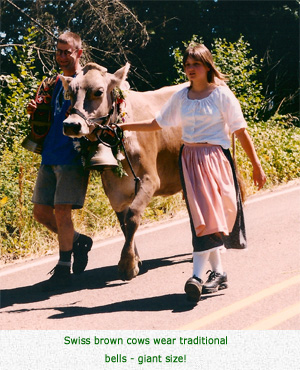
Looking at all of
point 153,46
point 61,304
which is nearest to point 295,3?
point 153,46

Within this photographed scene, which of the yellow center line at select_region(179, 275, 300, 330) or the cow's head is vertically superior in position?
the cow's head

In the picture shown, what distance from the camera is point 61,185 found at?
6031 mm

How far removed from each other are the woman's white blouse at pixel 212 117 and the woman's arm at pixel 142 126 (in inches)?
12.8

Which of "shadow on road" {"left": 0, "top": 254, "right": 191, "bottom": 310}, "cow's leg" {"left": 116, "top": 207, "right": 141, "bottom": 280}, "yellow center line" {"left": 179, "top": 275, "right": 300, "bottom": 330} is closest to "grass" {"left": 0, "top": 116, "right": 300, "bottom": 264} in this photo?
"cow's leg" {"left": 116, "top": 207, "right": 141, "bottom": 280}

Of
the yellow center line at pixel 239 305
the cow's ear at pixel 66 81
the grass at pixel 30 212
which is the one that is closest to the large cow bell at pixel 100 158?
the cow's ear at pixel 66 81

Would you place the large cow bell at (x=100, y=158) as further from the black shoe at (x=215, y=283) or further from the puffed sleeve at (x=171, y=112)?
the black shoe at (x=215, y=283)

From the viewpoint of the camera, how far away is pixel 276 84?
17078 mm

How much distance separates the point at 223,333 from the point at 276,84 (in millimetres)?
13566

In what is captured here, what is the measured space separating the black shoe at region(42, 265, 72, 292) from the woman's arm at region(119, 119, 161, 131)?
1.50 m

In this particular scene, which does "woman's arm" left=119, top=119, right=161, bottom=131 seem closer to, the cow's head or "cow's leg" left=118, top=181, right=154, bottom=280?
the cow's head

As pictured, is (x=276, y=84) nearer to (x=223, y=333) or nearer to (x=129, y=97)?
(x=129, y=97)

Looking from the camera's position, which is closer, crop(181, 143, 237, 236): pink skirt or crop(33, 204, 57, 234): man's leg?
crop(181, 143, 237, 236): pink skirt

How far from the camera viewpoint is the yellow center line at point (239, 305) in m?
4.70

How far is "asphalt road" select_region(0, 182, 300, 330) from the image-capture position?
4855 millimetres
